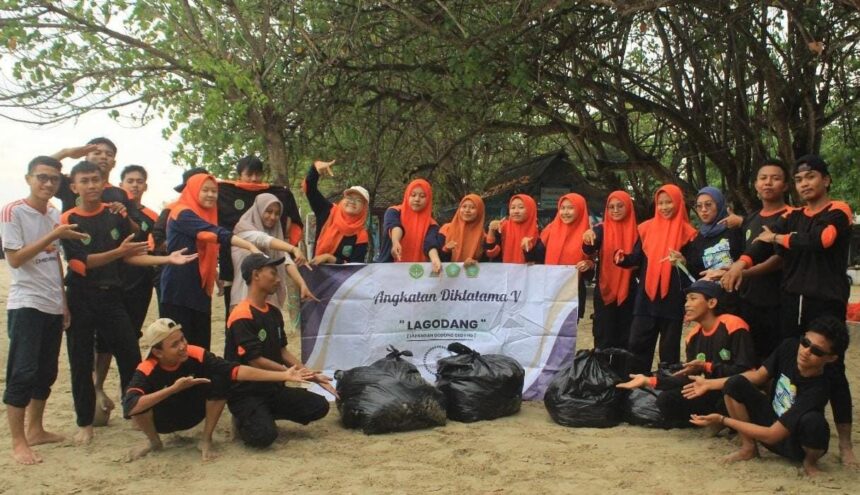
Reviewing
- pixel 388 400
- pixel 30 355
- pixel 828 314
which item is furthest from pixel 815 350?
pixel 30 355

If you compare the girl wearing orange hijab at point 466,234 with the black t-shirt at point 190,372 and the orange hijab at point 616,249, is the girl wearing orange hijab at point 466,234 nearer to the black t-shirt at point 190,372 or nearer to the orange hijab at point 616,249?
the orange hijab at point 616,249

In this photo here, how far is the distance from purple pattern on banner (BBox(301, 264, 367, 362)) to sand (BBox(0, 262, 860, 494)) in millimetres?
750

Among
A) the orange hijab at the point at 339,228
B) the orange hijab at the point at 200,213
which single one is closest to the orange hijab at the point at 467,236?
the orange hijab at the point at 339,228

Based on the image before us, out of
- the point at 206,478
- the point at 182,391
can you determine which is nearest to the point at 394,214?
the point at 182,391

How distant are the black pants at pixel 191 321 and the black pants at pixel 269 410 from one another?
612mm

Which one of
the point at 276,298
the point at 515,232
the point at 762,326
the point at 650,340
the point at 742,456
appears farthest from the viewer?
the point at 515,232

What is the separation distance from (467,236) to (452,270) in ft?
1.45

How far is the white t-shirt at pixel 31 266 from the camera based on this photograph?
172 inches

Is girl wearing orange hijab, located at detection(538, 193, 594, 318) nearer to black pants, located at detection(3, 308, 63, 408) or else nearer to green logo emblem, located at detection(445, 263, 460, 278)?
green logo emblem, located at detection(445, 263, 460, 278)

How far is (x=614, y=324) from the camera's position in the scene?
5770 millimetres

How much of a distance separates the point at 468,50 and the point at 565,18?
1333 millimetres

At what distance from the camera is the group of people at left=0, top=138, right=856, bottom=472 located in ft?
13.9

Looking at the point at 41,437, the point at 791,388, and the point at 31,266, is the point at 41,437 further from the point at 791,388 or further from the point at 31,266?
the point at 791,388

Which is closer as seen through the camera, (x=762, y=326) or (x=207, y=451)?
(x=207, y=451)
